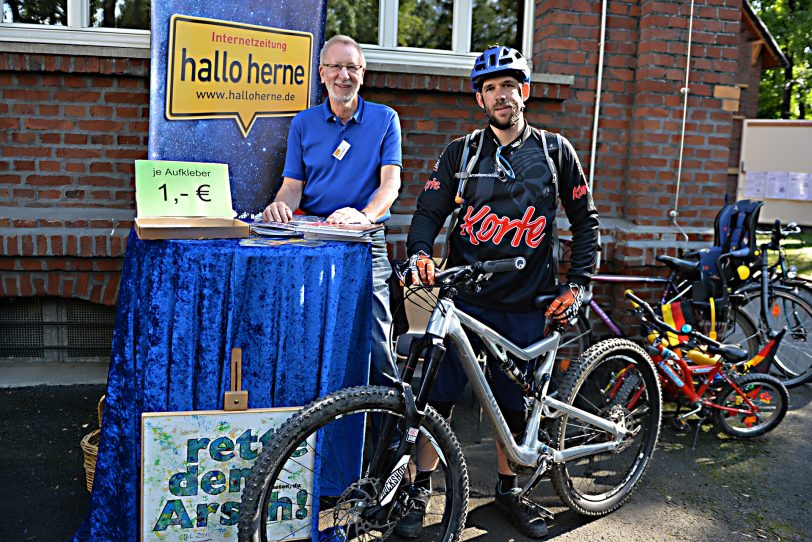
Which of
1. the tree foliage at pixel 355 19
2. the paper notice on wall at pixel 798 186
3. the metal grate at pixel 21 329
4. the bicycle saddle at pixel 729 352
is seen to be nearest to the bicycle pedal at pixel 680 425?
the bicycle saddle at pixel 729 352

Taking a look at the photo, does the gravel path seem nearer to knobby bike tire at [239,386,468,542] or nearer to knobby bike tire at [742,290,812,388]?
knobby bike tire at [239,386,468,542]

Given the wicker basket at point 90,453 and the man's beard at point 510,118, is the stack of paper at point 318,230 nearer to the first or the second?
the man's beard at point 510,118

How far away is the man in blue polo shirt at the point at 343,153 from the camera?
10.7 ft

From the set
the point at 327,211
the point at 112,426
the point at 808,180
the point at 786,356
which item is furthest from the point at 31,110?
the point at 808,180

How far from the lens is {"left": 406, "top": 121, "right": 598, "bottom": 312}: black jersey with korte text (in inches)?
117

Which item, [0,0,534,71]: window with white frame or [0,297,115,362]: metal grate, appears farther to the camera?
[0,297,115,362]: metal grate

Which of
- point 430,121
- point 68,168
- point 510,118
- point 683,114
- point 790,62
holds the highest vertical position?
point 790,62

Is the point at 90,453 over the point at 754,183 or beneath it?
beneath

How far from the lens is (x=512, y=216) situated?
9.75ft

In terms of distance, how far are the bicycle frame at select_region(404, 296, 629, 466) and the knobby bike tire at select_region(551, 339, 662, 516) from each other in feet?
0.21

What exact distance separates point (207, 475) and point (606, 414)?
1.81 meters

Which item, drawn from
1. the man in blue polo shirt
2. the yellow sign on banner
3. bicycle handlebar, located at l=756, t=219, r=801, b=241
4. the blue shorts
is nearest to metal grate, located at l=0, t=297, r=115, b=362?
the yellow sign on banner

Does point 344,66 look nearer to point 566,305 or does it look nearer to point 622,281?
point 566,305

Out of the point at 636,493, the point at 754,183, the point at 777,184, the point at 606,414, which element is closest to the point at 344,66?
the point at 606,414
